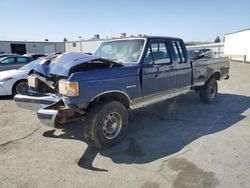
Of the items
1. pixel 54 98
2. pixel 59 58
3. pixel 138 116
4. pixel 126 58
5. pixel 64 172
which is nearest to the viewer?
pixel 64 172

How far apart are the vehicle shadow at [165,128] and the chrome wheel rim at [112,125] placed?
10.0 inches

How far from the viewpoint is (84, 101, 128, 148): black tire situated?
388 cm

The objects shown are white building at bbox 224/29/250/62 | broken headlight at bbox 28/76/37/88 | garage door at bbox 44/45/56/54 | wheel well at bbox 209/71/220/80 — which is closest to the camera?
broken headlight at bbox 28/76/37/88

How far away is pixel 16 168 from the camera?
3539 mm

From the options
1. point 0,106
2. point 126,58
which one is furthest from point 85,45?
point 126,58

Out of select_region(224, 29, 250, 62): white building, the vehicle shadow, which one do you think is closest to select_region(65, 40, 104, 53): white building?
select_region(224, 29, 250, 62): white building

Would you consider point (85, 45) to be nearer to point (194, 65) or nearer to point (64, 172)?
point (194, 65)

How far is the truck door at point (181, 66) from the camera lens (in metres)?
5.67

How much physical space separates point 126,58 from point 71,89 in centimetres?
181

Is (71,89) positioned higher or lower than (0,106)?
higher

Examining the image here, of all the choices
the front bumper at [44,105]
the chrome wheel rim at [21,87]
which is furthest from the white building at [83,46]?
the front bumper at [44,105]

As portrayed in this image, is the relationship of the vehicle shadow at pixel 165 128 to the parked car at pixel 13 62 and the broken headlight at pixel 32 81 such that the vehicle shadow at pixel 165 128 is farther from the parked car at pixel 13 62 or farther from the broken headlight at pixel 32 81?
the parked car at pixel 13 62

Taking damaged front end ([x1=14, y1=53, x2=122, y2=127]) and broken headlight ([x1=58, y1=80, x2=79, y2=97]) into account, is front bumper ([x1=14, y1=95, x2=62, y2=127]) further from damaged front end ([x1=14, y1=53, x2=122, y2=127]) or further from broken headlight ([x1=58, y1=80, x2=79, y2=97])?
broken headlight ([x1=58, y1=80, x2=79, y2=97])

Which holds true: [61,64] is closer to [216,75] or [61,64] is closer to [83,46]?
[216,75]
